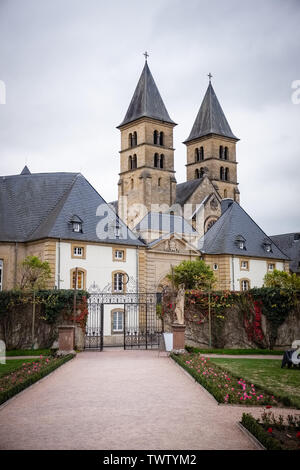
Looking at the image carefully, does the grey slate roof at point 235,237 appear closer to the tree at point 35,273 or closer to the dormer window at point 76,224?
the dormer window at point 76,224

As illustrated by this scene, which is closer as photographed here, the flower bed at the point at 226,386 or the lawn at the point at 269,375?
the flower bed at the point at 226,386

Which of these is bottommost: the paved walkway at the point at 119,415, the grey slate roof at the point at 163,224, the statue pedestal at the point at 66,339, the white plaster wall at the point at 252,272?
the paved walkway at the point at 119,415

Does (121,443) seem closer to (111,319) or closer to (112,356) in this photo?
(112,356)

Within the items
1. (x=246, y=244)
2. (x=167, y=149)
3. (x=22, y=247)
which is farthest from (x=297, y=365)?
(x=167, y=149)

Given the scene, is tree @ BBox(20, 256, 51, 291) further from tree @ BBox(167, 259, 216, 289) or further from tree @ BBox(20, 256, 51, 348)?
tree @ BBox(167, 259, 216, 289)

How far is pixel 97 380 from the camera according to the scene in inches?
590

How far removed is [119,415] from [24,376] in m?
5.44

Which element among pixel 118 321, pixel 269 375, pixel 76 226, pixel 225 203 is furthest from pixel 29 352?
pixel 225 203

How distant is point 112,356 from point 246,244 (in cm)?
2720

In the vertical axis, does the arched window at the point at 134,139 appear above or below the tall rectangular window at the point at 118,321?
above

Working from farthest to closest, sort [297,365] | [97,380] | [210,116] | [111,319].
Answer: [210,116]
[111,319]
[297,365]
[97,380]

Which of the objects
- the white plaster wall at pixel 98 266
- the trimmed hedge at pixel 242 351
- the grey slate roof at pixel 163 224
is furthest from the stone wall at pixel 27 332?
the grey slate roof at pixel 163 224

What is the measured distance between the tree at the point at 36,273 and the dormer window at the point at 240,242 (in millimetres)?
20458

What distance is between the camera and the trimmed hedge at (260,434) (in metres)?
7.54
